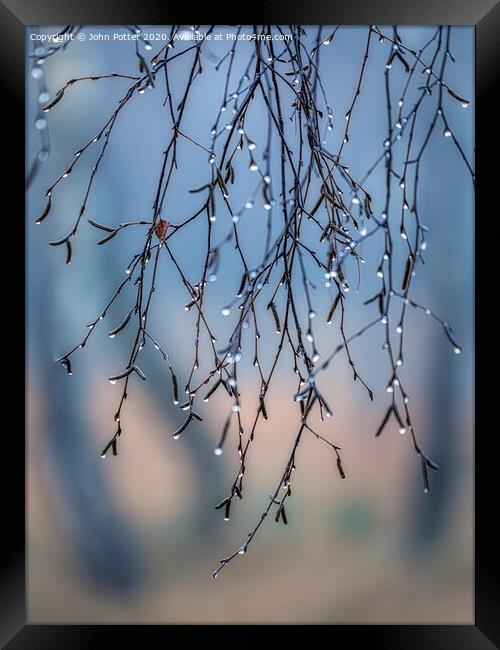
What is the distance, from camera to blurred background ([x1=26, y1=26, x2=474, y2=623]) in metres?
1.22

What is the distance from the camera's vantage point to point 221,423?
4.05 ft

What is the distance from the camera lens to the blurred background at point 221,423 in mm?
1217

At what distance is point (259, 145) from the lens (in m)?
1.22

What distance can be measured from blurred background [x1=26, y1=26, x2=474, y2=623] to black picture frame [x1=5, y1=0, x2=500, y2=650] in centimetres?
4

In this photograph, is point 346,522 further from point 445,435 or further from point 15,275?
point 15,275

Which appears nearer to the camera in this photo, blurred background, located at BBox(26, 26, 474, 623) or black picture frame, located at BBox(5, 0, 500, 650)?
black picture frame, located at BBox(5, 0, 500, 650)

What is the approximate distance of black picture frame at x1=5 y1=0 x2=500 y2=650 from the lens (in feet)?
3.65
